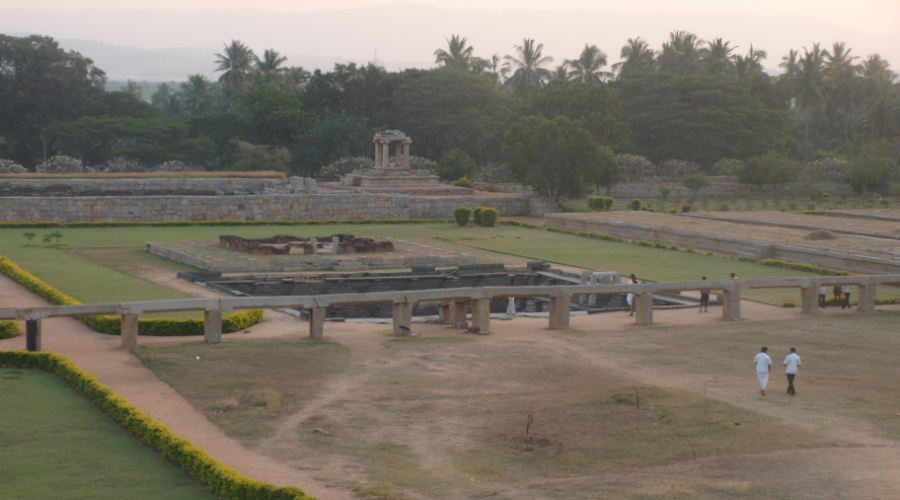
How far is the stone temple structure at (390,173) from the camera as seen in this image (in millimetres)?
55844

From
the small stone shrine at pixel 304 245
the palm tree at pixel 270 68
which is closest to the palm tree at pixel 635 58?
the palm tree at pixel 270 68

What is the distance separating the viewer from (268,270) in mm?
30078

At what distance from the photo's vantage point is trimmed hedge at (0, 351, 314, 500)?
11023 mm

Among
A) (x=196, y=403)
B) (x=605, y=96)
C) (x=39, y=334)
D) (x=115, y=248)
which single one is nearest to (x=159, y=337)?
(x=39, y=334)

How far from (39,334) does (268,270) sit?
1212cm

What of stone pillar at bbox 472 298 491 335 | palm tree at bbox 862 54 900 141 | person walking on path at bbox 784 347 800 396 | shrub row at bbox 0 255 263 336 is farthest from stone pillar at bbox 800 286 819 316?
palm tree at bbox 862 54 900 141

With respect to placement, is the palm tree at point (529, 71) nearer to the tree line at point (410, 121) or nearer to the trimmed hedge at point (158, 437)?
the tree line at point (410, 121)

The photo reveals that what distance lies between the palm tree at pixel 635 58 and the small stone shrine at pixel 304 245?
5423 centimetres

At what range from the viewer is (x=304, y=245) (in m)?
33.8

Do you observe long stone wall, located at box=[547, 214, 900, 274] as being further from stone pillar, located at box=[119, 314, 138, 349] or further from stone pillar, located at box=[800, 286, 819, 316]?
stone pillar, located at box=[119, 314, 138, 349]

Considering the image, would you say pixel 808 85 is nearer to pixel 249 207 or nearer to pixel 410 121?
pixel 410 121

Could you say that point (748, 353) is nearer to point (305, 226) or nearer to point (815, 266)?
point (815, 266)

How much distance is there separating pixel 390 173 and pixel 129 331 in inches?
1508

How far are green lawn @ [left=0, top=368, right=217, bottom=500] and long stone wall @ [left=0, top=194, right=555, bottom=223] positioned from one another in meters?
28.7
